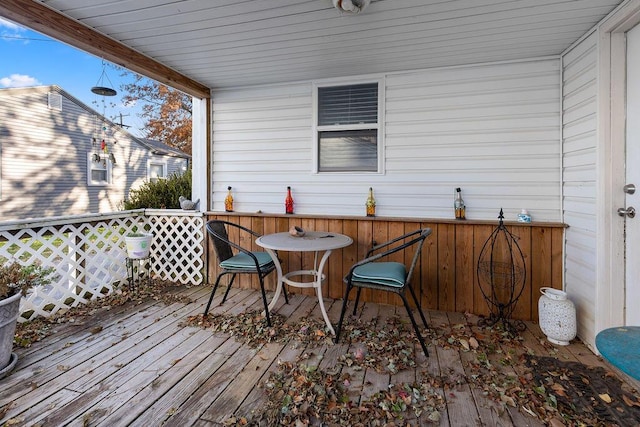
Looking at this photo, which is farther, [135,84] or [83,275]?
[135,84]

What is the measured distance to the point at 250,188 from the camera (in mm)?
3887

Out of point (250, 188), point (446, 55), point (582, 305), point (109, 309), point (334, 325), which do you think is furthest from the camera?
point (250, 188)

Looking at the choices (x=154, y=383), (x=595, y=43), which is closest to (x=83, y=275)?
(x=154, y=383)

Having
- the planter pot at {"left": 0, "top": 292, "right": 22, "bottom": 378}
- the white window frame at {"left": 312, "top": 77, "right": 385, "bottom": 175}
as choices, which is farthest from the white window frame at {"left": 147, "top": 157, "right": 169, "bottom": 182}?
the planter pot at {"left": 0, "top": 292, "right": 22, "bottom": 378}

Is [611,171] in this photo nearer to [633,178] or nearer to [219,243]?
[633,178]

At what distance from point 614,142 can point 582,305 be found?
1.30 meters

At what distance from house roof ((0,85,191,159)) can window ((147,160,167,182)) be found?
1.26 feet

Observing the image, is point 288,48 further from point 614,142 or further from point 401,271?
point 614,142

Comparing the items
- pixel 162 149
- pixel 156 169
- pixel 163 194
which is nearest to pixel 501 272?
pixel 163 194

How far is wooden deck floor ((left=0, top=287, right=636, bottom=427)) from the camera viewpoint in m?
1.63

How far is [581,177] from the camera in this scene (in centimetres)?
254

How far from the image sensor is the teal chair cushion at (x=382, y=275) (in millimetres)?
2342

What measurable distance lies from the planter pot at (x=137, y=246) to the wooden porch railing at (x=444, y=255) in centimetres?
116

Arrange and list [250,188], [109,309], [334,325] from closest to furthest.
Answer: [334,325] → [109,309] → [250,188]
